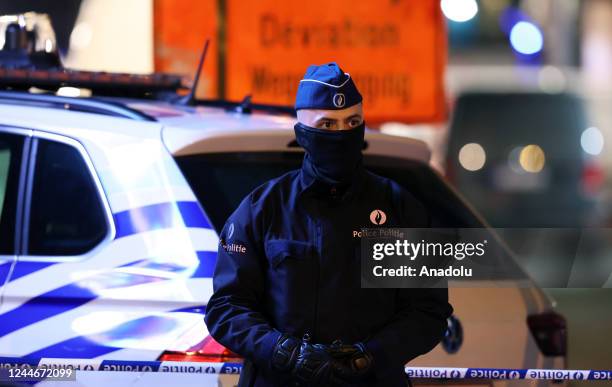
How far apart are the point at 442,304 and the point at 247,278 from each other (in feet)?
1.71

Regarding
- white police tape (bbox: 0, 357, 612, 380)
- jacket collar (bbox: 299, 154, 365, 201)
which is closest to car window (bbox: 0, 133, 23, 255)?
white police tape (bbox: 0, 357, 612, 380)

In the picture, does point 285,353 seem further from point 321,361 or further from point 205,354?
point 205,354

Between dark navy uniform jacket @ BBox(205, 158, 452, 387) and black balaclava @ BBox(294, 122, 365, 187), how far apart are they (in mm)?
24

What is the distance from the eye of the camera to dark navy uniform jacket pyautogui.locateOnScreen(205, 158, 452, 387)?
3.25m

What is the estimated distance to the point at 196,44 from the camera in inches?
302

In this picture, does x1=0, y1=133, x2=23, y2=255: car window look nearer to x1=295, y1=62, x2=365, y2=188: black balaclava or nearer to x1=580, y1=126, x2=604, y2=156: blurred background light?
x1=295, y1=62, x2=365, y2=188: black balaclava

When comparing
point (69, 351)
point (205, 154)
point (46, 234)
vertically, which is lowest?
point (69, 351)

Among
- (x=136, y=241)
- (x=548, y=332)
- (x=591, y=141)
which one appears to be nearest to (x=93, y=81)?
(x=136, y=241)

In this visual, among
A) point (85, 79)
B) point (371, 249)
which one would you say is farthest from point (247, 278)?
point (85, 79)

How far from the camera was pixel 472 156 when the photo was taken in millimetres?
16625

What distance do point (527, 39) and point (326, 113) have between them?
1669 cm

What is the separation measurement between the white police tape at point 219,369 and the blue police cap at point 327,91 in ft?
2.87

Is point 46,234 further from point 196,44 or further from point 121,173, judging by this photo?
point 196,44

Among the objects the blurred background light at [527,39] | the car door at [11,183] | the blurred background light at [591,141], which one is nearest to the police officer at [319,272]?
the car door at [11,183]
